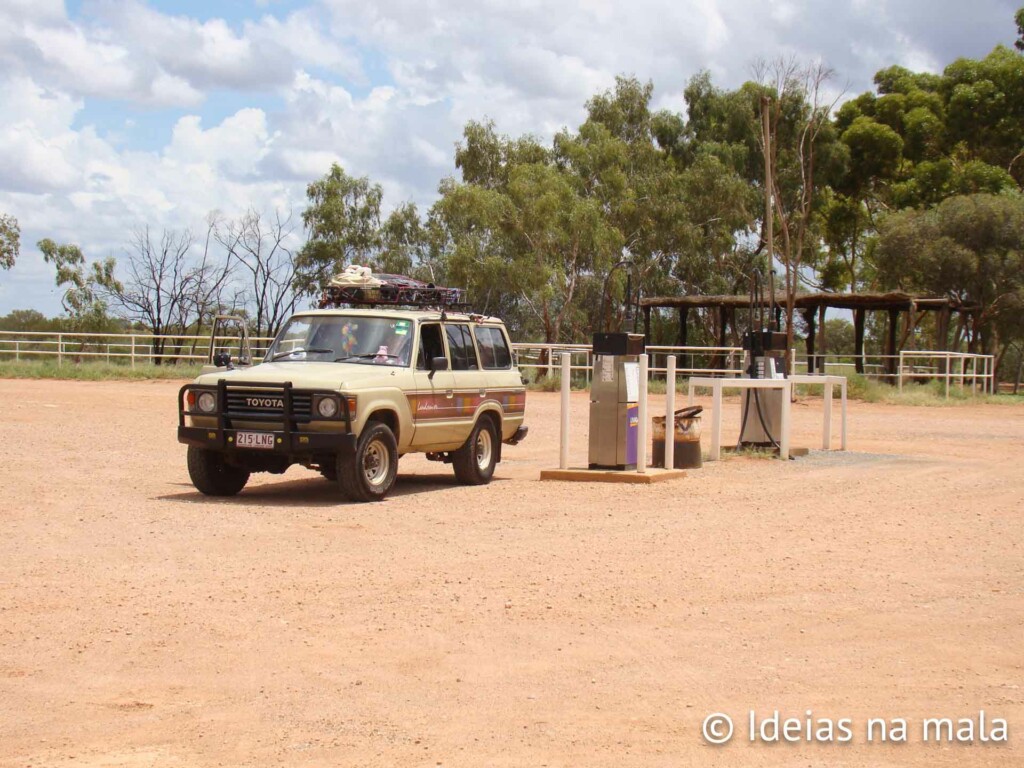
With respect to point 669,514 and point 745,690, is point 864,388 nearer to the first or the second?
point 669,514

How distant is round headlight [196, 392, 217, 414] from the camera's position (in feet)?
40.0

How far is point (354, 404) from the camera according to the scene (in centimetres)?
1193

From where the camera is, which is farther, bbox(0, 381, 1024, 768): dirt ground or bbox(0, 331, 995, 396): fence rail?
bbox(0, 331, 995, 396): fence rail

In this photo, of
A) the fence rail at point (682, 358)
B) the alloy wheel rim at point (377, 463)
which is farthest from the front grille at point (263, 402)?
the fence rail at point (682, 358)

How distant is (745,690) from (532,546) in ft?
13.2

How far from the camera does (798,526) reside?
36.5 feet

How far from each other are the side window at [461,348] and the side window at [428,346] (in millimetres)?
178

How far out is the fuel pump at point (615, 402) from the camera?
1465 cm

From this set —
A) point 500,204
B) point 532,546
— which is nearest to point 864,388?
point 500,204

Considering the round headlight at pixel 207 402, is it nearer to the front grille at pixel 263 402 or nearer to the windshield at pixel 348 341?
the front grille at pixel 263 402

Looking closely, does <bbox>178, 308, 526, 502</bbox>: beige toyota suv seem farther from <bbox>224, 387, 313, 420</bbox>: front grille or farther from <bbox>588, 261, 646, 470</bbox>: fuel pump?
<bbox>588, 261, 646, 470</bbox>: fuel pump

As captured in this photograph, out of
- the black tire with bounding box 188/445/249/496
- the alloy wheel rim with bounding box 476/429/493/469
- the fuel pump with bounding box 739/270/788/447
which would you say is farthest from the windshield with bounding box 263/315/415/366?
the fuel pump with bounding box 739/270/788/447

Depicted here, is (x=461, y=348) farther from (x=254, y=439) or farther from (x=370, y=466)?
(x=254, y=439)

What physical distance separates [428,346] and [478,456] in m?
1.54
